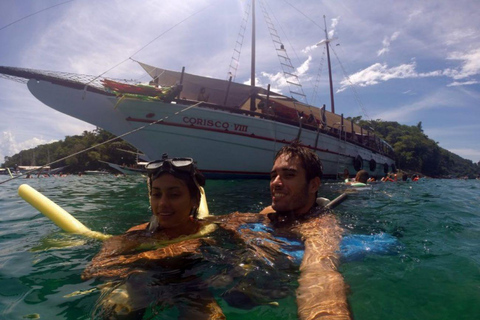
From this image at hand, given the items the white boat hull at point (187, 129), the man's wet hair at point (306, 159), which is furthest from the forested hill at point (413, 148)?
the man's wet hair at point (306, 159)

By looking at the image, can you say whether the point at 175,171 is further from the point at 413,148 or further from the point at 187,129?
the point at 413,148

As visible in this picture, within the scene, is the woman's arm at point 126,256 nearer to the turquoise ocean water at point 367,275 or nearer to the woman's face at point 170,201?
the turquoise ocean water at point 367,275

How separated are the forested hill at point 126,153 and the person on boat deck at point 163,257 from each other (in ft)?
160

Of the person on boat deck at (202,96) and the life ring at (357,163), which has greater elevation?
the person on boat deck at (202,96)

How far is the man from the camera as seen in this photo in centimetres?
152

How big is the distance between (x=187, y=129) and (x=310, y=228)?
11052mm

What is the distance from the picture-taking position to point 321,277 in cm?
179

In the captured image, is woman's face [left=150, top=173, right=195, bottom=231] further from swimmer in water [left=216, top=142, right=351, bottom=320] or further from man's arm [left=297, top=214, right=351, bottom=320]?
man's arm [left=297, top=214, right=351, bottom=320]

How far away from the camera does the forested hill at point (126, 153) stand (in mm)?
49188

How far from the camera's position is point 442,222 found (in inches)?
164

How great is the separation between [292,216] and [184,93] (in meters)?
14.5

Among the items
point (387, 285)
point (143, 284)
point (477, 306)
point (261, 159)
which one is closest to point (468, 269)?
point (477, 306)

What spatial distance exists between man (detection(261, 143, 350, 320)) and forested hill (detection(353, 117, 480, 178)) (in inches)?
2917

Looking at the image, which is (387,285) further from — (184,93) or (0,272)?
(184,93)
